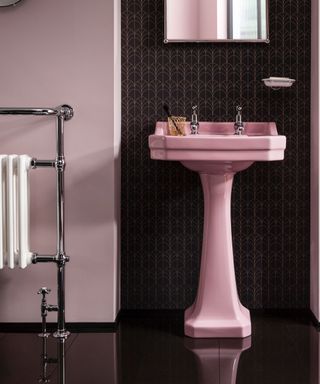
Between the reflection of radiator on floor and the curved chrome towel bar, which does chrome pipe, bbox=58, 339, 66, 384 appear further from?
the curved chrome towel bar

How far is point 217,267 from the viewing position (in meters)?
3.63

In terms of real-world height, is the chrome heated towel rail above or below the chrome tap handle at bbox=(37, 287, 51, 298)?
above

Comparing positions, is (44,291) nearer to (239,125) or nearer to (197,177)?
(197,177)

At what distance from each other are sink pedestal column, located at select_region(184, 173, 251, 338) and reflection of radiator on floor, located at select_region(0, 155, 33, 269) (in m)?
0.85

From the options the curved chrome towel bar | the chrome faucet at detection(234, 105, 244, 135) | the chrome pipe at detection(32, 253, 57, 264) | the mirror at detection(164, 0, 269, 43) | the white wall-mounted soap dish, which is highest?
the mirror at detection(164, 0, 269, 43)

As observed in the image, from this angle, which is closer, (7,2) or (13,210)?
(13,210)

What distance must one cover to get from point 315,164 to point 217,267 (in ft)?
2.40

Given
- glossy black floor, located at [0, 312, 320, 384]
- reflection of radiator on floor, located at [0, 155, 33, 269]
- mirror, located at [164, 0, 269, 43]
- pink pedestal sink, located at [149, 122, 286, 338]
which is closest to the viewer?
glossy black floor, located at [0, 312, 320, 384]

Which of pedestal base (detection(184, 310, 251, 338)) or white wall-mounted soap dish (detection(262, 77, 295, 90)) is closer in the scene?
pedestal base (detection(184, 310, 251, 338))

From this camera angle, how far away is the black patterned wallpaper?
3.95 m

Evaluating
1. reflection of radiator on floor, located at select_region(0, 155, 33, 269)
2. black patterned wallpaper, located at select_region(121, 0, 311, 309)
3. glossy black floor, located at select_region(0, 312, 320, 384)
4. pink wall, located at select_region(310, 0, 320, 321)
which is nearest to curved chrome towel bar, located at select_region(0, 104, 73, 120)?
reflection of radiator on floor, located at select_region(0, 155, 33, 269)

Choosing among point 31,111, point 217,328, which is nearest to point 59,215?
point 31,111

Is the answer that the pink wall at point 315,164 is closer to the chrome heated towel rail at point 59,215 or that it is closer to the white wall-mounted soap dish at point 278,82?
the white wall-mounted soap dish at point 278,82

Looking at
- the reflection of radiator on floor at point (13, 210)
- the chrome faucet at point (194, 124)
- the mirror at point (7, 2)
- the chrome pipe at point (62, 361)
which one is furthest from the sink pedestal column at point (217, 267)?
the mirror at point (7, 2)
